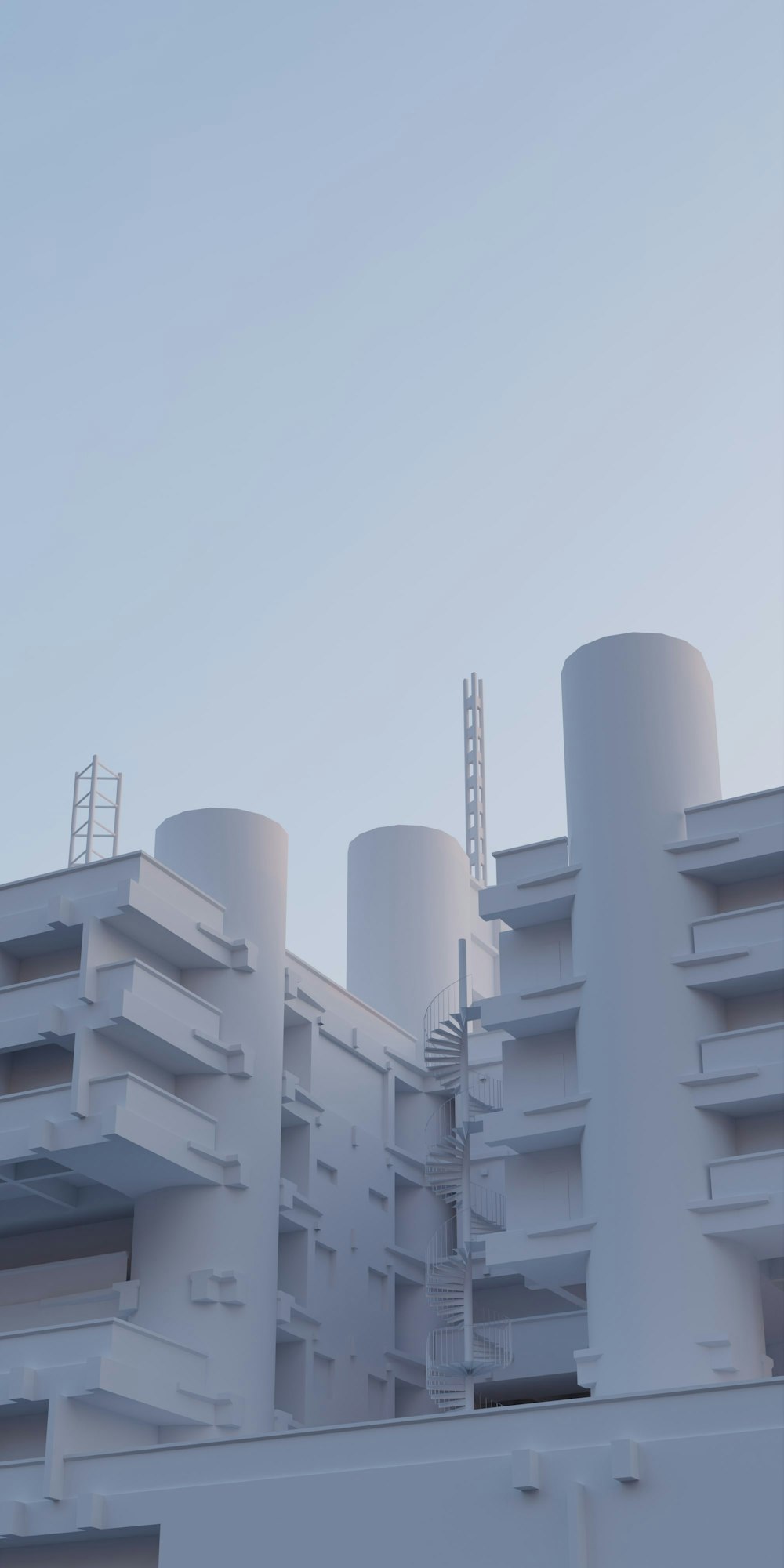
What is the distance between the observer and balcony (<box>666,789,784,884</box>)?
35781 mm

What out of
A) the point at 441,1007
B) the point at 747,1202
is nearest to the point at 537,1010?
the point at 747,1202

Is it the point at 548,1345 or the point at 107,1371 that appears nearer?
the point at 107,1371

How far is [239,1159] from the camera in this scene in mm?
39562

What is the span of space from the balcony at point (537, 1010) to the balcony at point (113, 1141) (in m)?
6.79

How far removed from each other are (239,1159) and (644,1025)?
10052 mm

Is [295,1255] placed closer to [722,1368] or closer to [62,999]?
[62,999]

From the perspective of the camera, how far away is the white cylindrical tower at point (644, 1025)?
32.6 m

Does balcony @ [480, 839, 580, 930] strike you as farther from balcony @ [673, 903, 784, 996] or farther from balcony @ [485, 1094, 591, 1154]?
balcony @ [485, 1094, 591, 1154]

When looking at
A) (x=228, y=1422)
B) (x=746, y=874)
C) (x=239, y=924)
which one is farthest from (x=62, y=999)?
(x=746, y=874)

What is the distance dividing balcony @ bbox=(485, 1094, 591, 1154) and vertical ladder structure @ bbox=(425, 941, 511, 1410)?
4500mm

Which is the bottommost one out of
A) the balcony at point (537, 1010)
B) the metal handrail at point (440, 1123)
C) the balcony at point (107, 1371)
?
the balcony at point (107, 1371)

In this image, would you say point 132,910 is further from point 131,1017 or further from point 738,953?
point 738,953

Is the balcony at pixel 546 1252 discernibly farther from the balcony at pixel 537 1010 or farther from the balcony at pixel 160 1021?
the balcony at pixel 160 1021

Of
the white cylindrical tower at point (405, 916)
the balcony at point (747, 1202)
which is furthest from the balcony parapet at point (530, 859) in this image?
the white cylindrical tower at point (405, 916)
